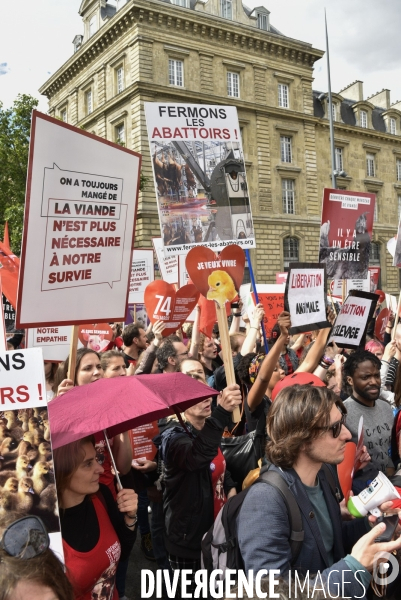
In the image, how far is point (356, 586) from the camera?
5.90ft

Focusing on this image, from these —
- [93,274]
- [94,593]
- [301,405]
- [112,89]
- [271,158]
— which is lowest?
[94,593]

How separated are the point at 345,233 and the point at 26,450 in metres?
5.27

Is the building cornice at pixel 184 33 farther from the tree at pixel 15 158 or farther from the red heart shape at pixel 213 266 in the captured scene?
the red heart shape at pixel 213 266

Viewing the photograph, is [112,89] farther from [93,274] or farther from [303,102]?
[93,274]

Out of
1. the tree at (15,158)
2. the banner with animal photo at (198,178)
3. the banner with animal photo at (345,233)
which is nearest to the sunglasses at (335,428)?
the banner with animal photo at (198,178)

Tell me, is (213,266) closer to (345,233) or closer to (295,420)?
(295,420)

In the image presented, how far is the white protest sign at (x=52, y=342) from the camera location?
15.6 ft

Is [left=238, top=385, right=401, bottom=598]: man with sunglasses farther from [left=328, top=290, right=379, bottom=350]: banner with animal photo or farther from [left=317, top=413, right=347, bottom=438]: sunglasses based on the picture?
[left=328, top=290, right=379, bottom=350]: banner with animal photo

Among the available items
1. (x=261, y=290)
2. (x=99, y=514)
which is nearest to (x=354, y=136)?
(x=261, y=290)

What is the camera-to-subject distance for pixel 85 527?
7.46 feet

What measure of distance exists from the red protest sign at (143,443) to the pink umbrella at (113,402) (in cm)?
63

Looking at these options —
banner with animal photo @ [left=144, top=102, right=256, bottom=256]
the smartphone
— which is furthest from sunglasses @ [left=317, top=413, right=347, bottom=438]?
banner with animal photo @ [left=144, top=102, right=256, bottom=256]

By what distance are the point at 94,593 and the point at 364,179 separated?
40025 mm

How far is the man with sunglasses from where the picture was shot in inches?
72.4
